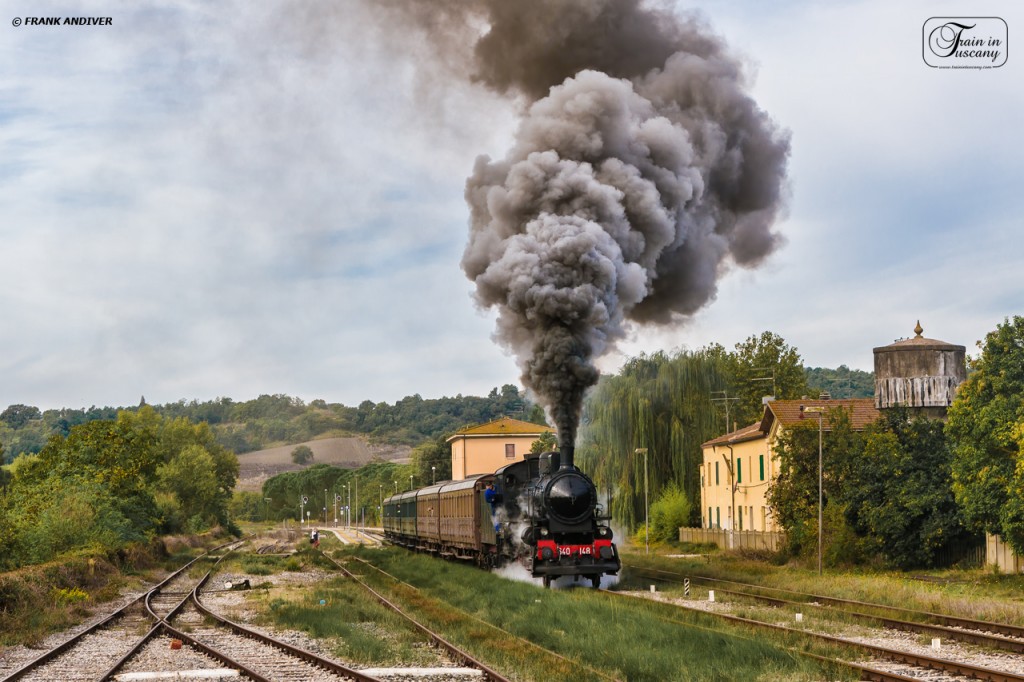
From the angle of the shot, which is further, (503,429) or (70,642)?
(503,429)

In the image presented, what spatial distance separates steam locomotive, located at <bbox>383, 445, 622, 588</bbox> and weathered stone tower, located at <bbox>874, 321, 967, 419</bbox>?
683 inches

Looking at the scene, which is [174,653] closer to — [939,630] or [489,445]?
[939,630]

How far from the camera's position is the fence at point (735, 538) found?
122 feet

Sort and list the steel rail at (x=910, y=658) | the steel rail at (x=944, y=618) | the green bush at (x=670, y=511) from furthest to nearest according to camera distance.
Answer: the green bush at (x=670, y=511) → the steel rail at (x=944, y=618) → the steel rail at (x=910, y=658)

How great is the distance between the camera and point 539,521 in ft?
73.6

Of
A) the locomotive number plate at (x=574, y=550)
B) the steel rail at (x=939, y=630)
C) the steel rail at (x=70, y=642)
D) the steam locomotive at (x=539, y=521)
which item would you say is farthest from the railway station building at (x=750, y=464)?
the steel rail at (x=70, y=642)

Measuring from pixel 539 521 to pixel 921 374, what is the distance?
21237 mm

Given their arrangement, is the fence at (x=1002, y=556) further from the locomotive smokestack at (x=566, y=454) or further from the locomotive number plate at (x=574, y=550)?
the locomotive smokestack at (x=566, y=454)

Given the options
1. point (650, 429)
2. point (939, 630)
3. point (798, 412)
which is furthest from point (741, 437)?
point (939, 630)

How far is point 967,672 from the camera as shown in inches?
502

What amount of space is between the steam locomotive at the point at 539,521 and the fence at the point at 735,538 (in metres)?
12.0

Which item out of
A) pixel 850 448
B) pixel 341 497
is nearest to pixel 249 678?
pixel 850 448

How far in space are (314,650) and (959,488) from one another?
18.5m

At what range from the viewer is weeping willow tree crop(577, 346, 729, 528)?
4616cm
